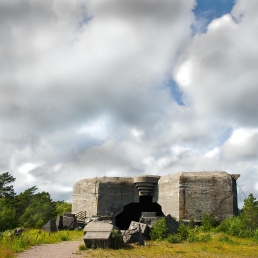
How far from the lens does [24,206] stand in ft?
106

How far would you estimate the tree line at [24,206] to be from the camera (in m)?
24.5

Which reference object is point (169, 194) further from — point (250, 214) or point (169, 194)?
point (250, 214)

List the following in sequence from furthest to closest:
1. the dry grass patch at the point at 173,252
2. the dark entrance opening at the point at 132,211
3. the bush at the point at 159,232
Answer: the dark entrance opening at the point at 132,211 → the bush at the point at 159,232 → the dry grass patch at the point at 173,252

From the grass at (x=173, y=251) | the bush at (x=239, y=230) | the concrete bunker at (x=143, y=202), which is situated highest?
the concrete bunker at (x=143, y=202)

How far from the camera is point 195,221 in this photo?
81.0 feet

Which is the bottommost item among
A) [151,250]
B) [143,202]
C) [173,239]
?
[151,250]

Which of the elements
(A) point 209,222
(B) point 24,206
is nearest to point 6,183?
(B) point 24,206

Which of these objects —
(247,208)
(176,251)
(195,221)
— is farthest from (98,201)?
(176,251)

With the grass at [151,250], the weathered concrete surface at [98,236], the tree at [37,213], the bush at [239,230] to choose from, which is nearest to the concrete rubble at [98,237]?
the weathered concrete surface at [98,236]

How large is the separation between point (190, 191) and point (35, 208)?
1392 centimetres

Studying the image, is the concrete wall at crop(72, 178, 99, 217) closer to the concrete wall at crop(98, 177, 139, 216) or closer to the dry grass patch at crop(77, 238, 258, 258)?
the concrete wall at crop(98, 177, 139, 216)

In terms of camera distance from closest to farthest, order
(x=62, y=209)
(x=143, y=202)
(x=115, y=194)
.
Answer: (x=115, y=194) → (x=143, y=202) → (x=62, y=209)

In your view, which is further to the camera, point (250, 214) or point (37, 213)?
point (37, 213)

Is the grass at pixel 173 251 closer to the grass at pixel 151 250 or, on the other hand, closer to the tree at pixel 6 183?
the grass at pixel 151 250
